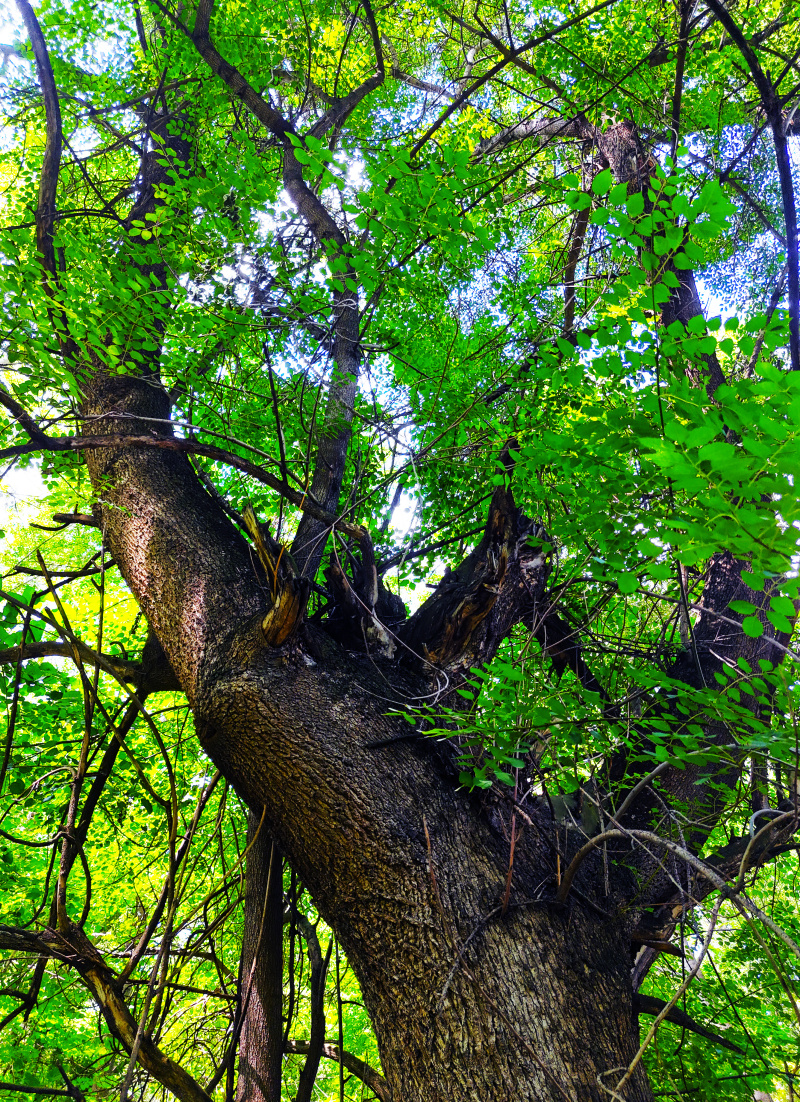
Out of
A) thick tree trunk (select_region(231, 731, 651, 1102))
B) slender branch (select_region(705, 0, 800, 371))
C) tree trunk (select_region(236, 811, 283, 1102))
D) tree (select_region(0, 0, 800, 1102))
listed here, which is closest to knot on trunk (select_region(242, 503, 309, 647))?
tree (select_region(0, 0, 800, 1102))

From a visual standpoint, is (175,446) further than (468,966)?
Yes

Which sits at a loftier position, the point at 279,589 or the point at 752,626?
the point at 279,589

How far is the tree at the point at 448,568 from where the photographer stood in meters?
1.58

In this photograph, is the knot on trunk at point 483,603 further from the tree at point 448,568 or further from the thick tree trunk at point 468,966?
the thick tree trunk at point 468,966

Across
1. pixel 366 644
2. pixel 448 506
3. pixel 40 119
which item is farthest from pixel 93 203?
pixel 366 644

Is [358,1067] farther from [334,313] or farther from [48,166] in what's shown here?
[48,166]

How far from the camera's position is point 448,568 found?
3.22 m

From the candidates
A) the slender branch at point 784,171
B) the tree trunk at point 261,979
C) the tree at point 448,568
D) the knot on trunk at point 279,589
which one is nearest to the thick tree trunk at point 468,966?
the tree at point 448,568

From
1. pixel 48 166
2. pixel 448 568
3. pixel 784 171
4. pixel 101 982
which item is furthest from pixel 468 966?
pixel 48 166

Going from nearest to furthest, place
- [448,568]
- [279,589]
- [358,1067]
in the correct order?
1. [279,589]
2. [358,1067]
3. [448,568]

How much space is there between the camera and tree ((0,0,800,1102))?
158 centimetres

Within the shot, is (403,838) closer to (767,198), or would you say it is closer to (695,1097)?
(695,1097)

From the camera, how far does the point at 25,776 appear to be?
3709 mm

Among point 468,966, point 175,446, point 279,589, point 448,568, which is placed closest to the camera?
point 468,966
